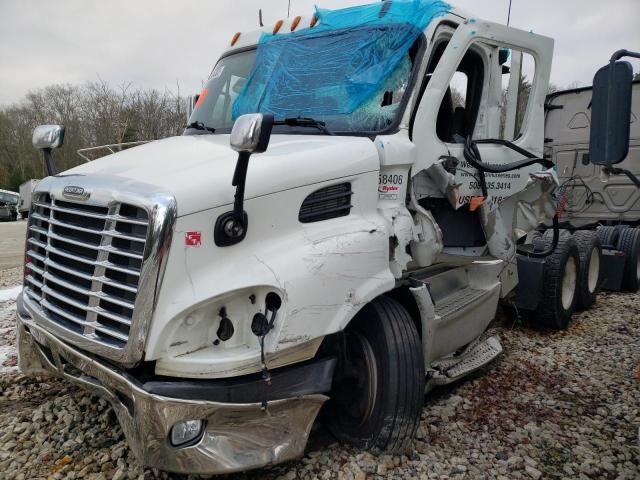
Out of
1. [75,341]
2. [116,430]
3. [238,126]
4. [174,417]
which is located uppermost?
[238,126]

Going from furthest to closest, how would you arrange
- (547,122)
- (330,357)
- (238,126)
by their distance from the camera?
1. (547,122)
2. (330,357)
3. (238,126)

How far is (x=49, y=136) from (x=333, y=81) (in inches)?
81.1

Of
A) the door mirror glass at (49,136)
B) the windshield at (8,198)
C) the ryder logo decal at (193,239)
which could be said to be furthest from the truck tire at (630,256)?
the windshield at (8,198)

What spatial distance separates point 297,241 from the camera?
9.12ft

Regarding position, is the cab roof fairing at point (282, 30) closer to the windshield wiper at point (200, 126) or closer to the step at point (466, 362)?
the windshield wiper at point (200, 126)

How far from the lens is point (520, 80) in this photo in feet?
14.8

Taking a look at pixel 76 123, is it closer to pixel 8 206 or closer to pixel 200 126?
pixel 8 206

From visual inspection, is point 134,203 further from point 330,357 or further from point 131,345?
point 330,357

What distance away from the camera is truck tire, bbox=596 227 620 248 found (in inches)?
299

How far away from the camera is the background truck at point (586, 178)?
8.02 m

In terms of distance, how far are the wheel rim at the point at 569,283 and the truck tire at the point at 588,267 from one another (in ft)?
0.46

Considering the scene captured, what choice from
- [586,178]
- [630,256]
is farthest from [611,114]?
[586,178]

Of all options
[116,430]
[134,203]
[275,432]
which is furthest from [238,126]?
[116,430]

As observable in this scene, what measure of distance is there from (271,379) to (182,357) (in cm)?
46
